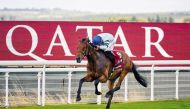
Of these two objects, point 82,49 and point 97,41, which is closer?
point 82,49

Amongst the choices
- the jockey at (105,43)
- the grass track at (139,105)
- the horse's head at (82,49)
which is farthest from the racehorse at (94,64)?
the grass track at (139,105)

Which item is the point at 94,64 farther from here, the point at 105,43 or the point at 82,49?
the point at 105,43

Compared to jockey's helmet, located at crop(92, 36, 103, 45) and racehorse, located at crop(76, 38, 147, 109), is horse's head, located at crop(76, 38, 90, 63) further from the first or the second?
jockey's helmet, located at crop(92, 36, 103, 45)

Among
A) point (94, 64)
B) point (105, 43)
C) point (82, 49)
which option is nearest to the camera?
point (82, 49)

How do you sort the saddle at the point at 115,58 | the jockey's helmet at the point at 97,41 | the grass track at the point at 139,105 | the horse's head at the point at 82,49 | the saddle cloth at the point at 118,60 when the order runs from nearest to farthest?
1. the horse's head at the point at 82,49
2. the jockey's helmet at the point at 97,41
3. the saddle at the point at 115,58
4. the saddle cloth at the point at 118,60
5. the grass track at the point at 139,105

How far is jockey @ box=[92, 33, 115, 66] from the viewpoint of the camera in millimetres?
16781

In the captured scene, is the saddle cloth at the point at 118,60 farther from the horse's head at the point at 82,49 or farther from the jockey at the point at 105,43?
the horse's head at the point at 82,49

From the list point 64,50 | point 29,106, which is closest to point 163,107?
point 29,106

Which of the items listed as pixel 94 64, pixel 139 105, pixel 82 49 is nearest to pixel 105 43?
pixel 94 64

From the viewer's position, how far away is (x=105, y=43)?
16.9 meters

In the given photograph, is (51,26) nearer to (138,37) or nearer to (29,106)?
(138,37)

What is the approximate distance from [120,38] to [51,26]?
7.73 feet

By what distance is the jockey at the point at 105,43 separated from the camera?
16.8m

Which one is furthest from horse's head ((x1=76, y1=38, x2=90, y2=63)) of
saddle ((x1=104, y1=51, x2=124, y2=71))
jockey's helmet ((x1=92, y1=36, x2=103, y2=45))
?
saddle ((x1=104, y1=51, x2=124, y2=71))
